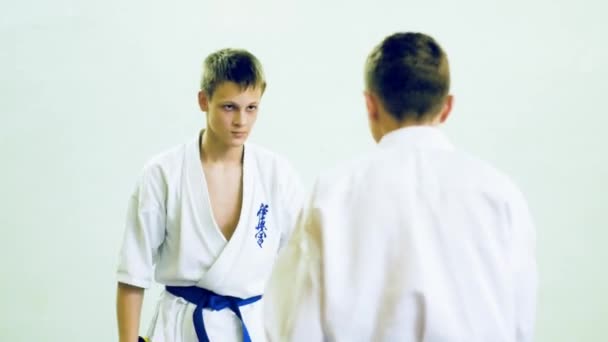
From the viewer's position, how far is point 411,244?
1296 millimetres

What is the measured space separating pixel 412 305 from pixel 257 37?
1675 mm

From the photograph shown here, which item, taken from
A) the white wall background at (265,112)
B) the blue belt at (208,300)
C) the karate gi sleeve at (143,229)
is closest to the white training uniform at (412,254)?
the blue belt at (208,300)

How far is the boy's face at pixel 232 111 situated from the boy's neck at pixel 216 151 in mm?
68

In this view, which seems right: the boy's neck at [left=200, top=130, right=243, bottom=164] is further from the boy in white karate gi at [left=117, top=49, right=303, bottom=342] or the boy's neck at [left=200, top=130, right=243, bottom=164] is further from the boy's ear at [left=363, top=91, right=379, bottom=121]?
the boy's ear at [left=363, top=91, right=379, bottom=121]

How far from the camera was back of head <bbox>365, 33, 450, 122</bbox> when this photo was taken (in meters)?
1.38

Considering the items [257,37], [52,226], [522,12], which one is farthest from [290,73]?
[52,226]

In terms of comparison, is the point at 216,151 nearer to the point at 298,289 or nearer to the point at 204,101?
the point at 204,101

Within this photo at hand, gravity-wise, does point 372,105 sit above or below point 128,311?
above

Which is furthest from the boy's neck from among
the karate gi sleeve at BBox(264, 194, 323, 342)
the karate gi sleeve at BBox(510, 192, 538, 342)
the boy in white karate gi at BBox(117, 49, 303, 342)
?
the karate gi sleeve at BBox(510, 192, 538, 342)

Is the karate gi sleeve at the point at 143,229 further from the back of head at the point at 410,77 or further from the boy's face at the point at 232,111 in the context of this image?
the back of head at the point at 410,77

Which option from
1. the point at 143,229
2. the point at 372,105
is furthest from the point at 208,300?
the point at 372,105

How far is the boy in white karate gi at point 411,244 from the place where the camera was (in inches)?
51.6

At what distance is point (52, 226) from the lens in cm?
287

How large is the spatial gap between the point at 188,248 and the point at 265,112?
959mm
